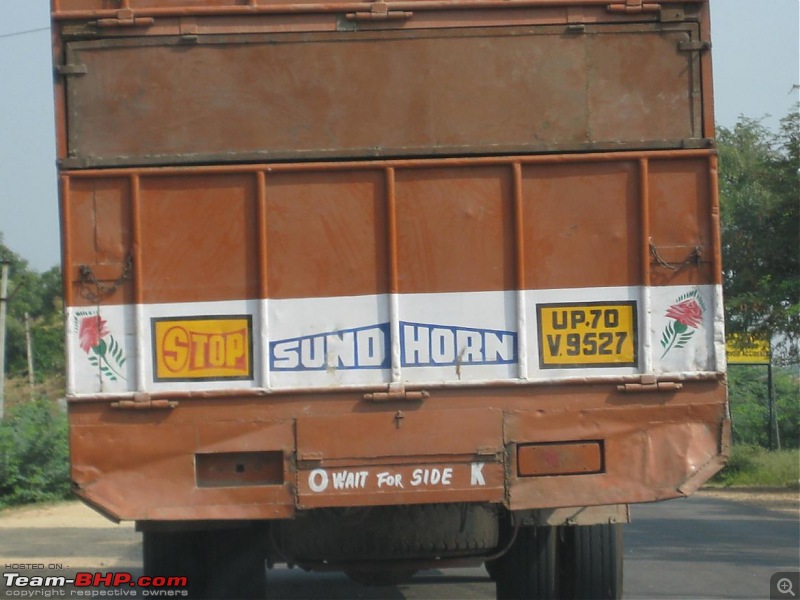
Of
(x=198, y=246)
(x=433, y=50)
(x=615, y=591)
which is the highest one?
(x=433, y=50)

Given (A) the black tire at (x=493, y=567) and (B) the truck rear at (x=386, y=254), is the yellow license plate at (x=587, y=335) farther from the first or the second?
(A) the black tire at (x=493, y=567)

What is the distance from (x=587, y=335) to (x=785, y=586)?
4252 mm

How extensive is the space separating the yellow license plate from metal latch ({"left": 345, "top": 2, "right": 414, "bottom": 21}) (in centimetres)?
159

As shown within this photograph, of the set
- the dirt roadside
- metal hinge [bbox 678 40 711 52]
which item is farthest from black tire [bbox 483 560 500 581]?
the dirt roadside

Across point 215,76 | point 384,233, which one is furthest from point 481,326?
point 215,76

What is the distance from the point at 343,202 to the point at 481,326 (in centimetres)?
90

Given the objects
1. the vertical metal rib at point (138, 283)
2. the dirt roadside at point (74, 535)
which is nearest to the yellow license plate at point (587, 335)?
the vertical metal rib at point (138, 283)

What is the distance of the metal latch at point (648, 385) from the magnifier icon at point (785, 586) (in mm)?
3691

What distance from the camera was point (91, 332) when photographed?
17.7 ft

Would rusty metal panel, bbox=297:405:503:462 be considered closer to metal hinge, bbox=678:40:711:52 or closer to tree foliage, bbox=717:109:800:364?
metal hinge, bbox=678:40:711:52

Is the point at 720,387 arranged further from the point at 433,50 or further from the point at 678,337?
the point at 433,50

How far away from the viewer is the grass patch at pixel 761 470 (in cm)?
2216

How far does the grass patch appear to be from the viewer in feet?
72.7

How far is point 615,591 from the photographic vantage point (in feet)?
21.4
